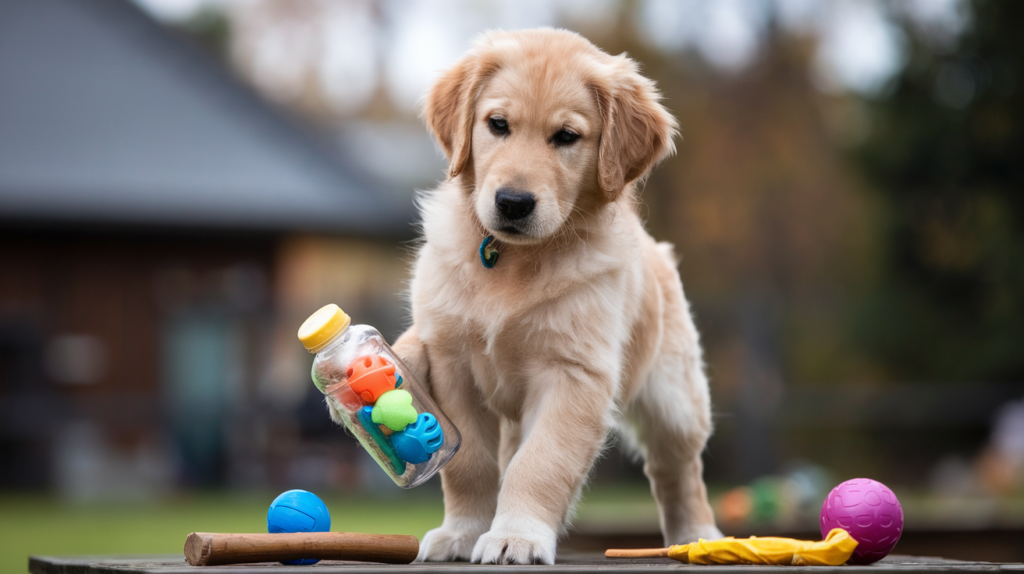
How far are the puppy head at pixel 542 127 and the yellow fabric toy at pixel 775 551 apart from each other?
1.07 meters

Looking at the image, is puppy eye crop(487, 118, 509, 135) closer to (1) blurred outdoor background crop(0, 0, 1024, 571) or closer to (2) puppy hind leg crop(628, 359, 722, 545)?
(2) puppy hind leg crop(628, 359, 722, 545)

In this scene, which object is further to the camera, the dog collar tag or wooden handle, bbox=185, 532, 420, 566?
the dog collar tag

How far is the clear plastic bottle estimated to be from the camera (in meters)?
3.25

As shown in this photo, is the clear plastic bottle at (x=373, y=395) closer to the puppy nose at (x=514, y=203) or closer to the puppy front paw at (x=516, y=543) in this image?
the puppy front paw at (x=516, y=543)

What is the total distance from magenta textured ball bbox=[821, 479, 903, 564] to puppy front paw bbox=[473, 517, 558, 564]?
920 mm

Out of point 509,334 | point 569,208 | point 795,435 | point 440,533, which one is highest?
point 569,208

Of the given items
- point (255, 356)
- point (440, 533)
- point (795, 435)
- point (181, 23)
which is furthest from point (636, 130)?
point (181, 23)

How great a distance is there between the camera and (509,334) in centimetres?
355

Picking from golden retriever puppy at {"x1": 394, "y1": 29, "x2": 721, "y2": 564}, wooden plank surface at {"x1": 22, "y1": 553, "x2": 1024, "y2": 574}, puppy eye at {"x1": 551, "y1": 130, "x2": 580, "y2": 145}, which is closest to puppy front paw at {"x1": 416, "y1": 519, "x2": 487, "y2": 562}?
golden retriever puppy at {"x1": 394, "y1": 29, "x2": 721, "y2": 564}

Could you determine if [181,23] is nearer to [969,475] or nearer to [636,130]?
[969,475]

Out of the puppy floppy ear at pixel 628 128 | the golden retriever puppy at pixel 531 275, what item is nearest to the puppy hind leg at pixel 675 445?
the golden retriever puppy at pixel 531 275

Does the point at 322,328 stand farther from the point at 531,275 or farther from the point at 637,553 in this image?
the point at 637,553

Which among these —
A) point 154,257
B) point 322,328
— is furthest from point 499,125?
point 154,257

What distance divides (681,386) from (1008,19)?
1281cm
